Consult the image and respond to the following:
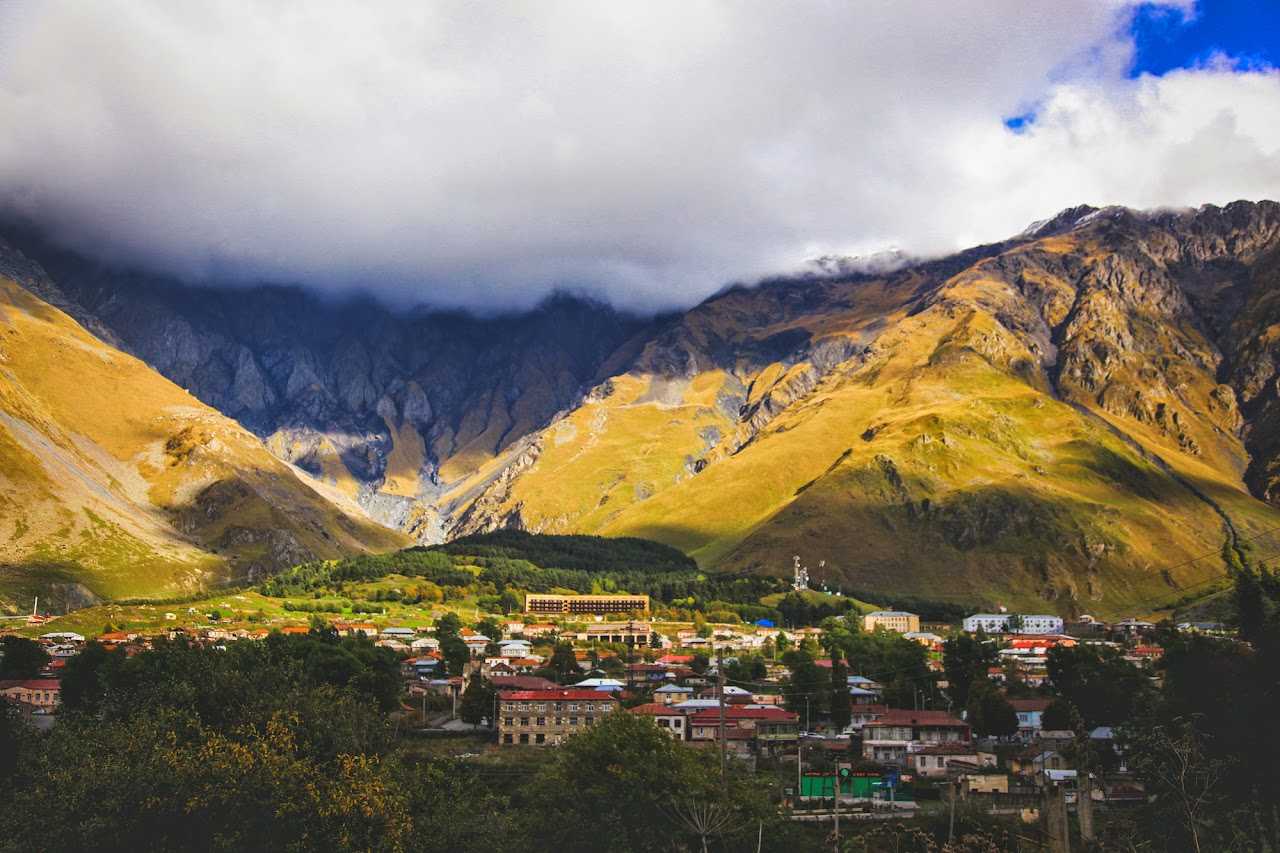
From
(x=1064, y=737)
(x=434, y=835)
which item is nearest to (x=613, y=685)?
(x=1064, y=737)

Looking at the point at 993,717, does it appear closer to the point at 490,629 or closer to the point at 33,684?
the point at 33,684

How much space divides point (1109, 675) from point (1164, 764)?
44.4 meters

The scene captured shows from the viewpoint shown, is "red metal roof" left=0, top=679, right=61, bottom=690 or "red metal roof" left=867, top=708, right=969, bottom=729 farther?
"red metal roof" left=0, top=679, right=61, bottom=690

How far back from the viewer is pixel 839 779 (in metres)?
71.4

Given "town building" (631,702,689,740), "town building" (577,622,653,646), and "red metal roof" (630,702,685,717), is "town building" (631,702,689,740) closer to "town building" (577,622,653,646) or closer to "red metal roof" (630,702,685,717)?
"red metal roof" (630,702,685,717)

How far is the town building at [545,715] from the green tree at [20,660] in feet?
160

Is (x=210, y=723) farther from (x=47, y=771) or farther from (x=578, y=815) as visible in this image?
(x=578, y=815)

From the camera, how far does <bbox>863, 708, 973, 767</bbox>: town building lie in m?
82.8

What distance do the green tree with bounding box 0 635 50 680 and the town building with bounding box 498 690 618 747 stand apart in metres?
48.7

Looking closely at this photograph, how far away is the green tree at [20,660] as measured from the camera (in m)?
109

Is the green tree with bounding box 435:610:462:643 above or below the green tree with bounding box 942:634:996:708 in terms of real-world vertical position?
above

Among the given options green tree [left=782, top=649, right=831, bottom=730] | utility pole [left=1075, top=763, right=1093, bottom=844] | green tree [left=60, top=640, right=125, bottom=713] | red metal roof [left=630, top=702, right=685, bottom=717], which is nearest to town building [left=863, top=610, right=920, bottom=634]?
green tree [left=782, top=649, right=831, bottom=730]

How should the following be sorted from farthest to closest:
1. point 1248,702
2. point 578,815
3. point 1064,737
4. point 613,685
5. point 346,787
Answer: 1. point 613,685
2. point 1064,737
3. point 1248,702
4. point 578,815
5. point 346,787

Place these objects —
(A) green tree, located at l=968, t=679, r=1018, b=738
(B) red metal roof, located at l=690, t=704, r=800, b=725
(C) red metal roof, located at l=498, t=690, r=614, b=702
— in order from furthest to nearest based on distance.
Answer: (C) red metal roof, located at l=498, t=690, r=614, b=702 < (A) green tree, located at l=968, t=679, r=1018, b=738 < (B) red metal roof, located at l=690, t=704, r=800, b=725
